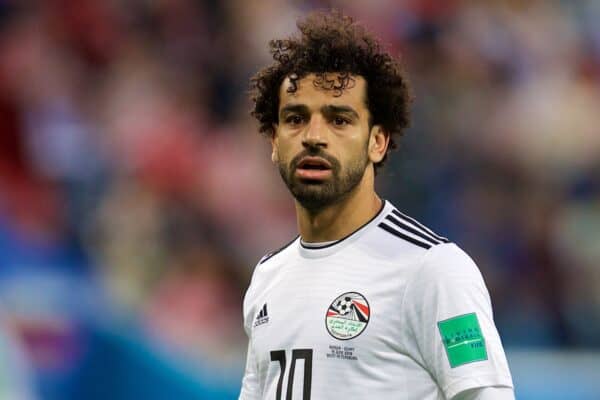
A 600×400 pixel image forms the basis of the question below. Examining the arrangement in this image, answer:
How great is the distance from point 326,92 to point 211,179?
3534 mm

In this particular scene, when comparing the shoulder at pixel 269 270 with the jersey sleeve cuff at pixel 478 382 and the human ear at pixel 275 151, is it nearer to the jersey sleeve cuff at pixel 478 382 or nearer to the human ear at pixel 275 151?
the human ear at pixel 275 151

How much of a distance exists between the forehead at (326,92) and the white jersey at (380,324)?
332mm

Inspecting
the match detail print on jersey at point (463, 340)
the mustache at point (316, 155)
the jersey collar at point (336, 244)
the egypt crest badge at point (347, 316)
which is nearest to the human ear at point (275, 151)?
the mustache at point (316, 155)

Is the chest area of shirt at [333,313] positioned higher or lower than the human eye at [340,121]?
lower

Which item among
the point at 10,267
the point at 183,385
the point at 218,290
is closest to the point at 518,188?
the point at 218,290

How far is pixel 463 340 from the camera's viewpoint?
8.54 feet

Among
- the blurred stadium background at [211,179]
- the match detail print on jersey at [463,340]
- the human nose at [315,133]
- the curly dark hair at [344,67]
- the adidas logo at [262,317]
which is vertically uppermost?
the blurred stadium background at [211,179]

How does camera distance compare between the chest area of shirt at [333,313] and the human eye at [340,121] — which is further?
the human eye at [340,121]

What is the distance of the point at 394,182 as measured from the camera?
20.2ft

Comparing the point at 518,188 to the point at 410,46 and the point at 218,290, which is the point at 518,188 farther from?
the point at 218,290

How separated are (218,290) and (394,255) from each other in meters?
3.41

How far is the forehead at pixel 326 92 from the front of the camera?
119 inches

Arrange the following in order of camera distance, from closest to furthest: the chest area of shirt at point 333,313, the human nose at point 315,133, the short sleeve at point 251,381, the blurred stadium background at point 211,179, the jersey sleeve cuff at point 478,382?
the jersey sleeve cuff at point 478,382 < the chest area of shirt at point 333,313 < the human nose at point 315,133 < the short sleeve at point 251,381 < the blurred stadium background at point 211,179

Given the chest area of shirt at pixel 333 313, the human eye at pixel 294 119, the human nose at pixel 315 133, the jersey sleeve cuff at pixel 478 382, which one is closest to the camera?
the jersey sleeve cuff at pixel 478 382
